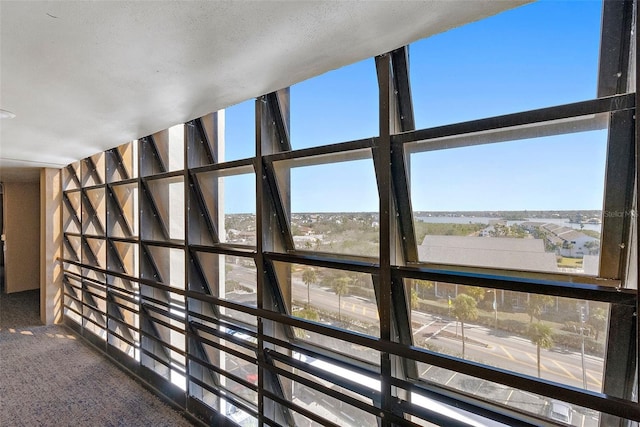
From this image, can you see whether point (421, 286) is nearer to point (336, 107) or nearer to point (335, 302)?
point (335, 302)

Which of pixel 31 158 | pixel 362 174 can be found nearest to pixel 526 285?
pixel 362 174

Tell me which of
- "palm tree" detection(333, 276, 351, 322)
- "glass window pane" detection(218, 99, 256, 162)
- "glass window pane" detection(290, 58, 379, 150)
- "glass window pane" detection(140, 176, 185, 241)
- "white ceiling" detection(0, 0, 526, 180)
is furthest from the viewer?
"glass window pane" detection(140, 176, 185, 241)

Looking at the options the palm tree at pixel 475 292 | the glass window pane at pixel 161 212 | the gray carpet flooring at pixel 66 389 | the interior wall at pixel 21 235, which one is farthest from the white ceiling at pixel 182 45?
the interior wall at pixel 21 235

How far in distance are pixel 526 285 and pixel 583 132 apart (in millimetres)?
650

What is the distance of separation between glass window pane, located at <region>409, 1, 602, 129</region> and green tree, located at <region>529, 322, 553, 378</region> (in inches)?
37.6

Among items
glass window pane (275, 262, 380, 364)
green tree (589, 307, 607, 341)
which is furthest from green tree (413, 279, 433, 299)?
green tree (589, 307, 607, 341)

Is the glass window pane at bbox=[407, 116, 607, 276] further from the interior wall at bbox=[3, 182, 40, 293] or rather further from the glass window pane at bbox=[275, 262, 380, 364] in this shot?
the interior wall at bbox=[3, 182, 40, 293]

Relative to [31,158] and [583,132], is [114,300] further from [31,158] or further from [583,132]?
[583,132]

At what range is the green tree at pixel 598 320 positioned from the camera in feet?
4.09

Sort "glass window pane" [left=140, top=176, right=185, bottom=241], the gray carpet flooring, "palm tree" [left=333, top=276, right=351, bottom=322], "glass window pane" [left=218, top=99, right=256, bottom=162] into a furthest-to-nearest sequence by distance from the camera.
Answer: "glass window pane" [left=140, top=176, right=185, bottom=241] < the gray carpet flooring < "glass window pane" [left=218, top=99, right=256, bottom=162] < "palm tree" [left=333, top=276, right=351, bottom=322]

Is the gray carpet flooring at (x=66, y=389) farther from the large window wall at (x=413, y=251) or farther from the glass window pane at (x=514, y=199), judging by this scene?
the glass window pane at (x=514, y=199)

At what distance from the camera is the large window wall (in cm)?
123

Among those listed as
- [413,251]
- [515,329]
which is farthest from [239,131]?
[515,329]

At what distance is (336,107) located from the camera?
1.97 meters
